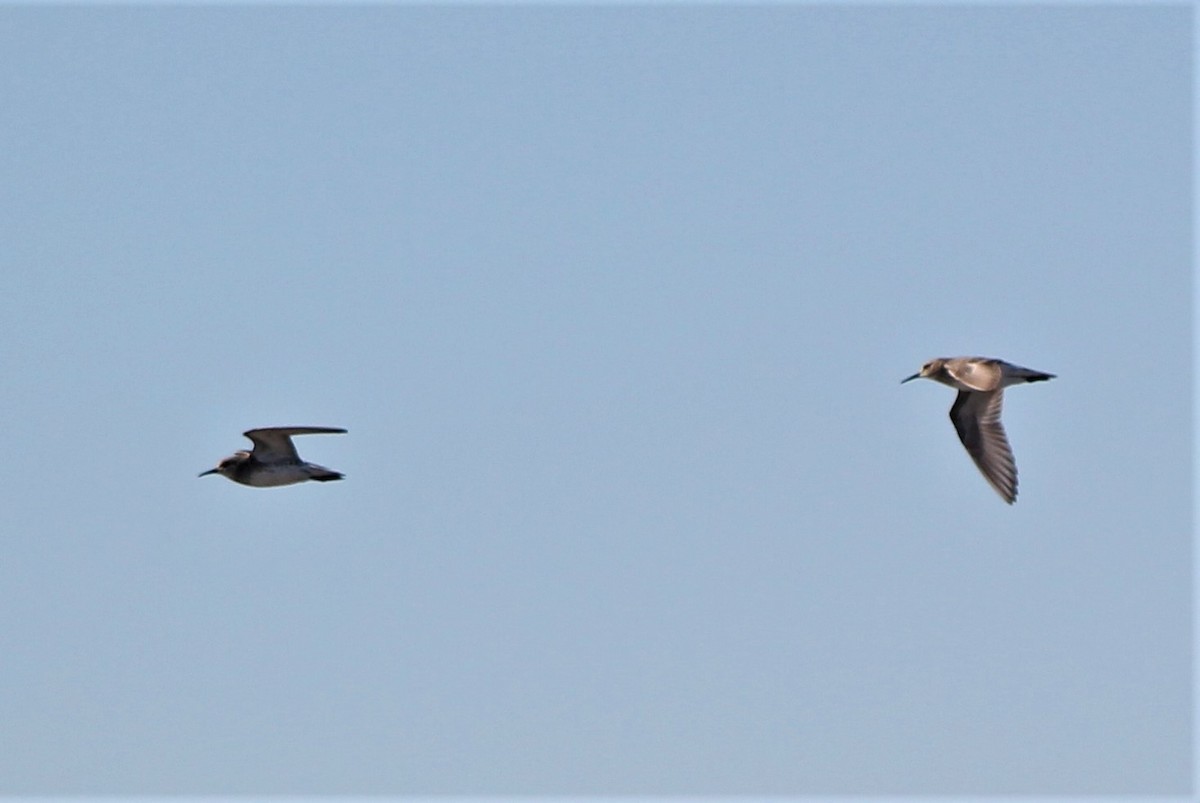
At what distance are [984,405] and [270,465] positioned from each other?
357 inches

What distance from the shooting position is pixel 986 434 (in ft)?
92.3

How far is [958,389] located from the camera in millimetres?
27922

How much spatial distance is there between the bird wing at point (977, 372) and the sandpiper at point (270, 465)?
770cm

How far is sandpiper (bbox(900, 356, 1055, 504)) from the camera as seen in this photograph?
2742cm

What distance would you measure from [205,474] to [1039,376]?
1068 centimetres

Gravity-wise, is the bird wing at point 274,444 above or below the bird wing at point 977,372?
below

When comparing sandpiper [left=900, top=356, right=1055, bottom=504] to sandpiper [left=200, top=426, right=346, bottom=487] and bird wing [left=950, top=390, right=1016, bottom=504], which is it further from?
sandpiper [left=200, top=426, right=346, bottom=487]

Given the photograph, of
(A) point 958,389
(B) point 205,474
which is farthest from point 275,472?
(A) point 958,389

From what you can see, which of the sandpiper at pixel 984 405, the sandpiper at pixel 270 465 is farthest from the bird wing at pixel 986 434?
the sandpiper at pixel 270 465

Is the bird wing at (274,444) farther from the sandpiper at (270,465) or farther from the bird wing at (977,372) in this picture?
the bird wing at (977,372)

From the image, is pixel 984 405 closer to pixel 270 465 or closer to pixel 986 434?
pixel 986 434

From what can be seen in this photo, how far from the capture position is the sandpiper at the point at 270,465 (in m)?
28.6

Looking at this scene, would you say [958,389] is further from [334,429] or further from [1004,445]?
[334,429]

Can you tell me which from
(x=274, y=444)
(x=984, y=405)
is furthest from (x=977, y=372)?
(x=274, y=444)
